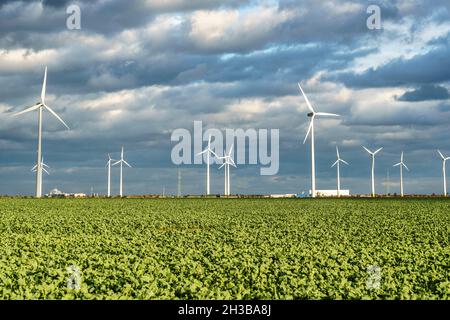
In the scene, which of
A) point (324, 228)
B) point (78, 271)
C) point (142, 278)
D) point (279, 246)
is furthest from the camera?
point (324, 228)

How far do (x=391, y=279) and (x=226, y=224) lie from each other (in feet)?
95.2

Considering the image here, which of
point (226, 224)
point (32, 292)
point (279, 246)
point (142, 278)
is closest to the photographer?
point (32, 292)

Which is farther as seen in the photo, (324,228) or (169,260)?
(324,228)

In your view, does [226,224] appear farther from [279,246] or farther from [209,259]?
[209,259]

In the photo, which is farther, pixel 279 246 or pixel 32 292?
pixel 279 246

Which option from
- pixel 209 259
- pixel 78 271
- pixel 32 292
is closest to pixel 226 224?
pixel 209 259

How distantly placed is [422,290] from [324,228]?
25.4 meters

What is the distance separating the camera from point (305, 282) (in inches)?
797

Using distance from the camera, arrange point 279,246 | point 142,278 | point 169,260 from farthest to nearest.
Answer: point 279,246, point 169,260, point 142,278

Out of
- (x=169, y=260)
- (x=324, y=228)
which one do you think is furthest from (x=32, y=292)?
(x=324, y=228)
